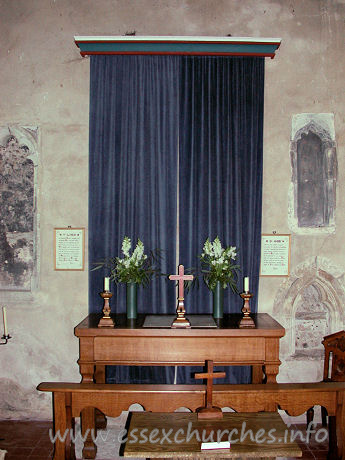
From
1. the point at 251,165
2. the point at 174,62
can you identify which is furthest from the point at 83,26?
the point at 251,165

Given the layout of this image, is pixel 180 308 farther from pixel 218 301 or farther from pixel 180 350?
pixel 218 301

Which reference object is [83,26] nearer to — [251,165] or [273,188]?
[251,165]

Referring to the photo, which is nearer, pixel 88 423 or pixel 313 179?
pixel 88 423

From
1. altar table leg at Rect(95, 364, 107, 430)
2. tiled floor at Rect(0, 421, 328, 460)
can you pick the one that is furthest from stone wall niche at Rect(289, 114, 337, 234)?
altar table leg at Rect(95, 364, 107, 430)

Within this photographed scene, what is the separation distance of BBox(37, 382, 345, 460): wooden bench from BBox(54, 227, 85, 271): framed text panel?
5.24ft

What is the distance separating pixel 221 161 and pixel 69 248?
1.77 metres

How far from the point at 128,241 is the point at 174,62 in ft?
6.13

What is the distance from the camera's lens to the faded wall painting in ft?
14.0

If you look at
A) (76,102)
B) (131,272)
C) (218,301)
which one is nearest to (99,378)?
(131,272)

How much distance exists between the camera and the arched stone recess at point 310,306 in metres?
4.26

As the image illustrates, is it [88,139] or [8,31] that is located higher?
[8,31]

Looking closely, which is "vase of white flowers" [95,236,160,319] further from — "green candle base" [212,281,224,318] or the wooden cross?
the wooden cross

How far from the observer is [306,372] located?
14.0ft

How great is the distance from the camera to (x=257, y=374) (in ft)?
12.7
